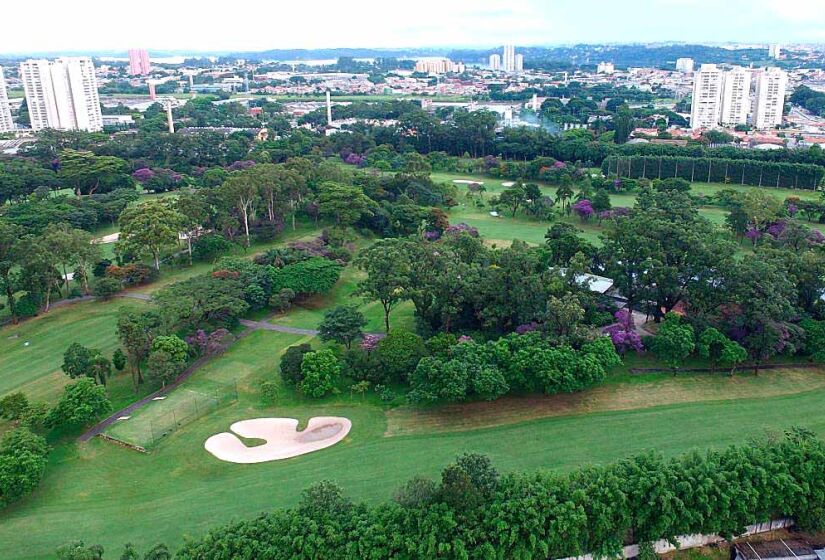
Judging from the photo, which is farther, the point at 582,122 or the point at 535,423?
the point at 582,122

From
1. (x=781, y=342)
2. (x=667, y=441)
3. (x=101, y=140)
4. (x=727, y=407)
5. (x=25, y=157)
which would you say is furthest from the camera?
(x=101, y=140)

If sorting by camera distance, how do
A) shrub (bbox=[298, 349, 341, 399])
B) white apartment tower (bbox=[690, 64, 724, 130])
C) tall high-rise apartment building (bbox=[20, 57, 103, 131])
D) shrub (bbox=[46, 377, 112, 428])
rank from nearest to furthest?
shrub (bbox=[46, 377, 112, 428])
shrub (bbox=[298, 349, 341, 399])
tall high-rise apartment building (bbox=[20, 57, 103, 131])
white apartment tower (bbox=[690, 64, 724, 130])

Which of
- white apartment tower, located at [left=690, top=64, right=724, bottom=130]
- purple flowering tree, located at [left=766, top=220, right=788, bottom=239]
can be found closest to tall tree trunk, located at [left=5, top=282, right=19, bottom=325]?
A: purple flowering tree, located at [left=766, top=220, right=788, bottom=239]

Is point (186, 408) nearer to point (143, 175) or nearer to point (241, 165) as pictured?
point (143, 175)

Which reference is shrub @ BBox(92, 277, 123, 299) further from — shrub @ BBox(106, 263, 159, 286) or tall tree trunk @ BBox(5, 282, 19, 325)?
tall tree trunk @ BBox(5, 282, 19, 325)

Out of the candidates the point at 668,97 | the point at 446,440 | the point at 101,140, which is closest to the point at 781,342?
the point at 446,440

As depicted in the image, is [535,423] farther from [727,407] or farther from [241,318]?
[241,318]

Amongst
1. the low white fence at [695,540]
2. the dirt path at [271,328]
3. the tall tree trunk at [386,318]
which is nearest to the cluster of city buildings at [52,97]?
the dirt path at [271,328]
